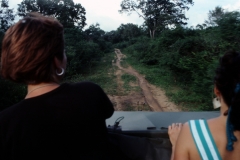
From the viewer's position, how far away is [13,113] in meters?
0.98

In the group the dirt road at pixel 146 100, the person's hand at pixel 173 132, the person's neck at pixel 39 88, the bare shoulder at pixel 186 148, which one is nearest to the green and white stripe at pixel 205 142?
the bare shoulder at pixel 186 148

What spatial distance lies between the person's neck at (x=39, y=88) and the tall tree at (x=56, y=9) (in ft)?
72.4

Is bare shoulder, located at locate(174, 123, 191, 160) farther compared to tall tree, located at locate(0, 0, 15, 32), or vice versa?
tall tree, located at locate(0, 0, 15, 32)

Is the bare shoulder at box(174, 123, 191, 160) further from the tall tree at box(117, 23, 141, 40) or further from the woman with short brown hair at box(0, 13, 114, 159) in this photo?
the tall tree at box(117, 23, 141, 40)

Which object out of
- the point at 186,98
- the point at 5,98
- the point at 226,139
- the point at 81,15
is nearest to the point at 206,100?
the point at 186,98

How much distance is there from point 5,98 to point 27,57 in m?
5.86

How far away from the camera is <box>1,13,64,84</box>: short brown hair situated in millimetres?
1030

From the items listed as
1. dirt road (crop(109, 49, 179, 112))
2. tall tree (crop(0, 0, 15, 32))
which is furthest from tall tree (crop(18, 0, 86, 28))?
dirt road (crop(109, 49, 179, 112))

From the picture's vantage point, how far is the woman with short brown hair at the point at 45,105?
0.98 metres

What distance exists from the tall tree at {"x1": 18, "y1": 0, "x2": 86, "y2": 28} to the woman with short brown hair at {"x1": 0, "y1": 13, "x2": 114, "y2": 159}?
22051mm

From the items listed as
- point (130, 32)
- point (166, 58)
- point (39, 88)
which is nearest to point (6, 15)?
point (166, 58)

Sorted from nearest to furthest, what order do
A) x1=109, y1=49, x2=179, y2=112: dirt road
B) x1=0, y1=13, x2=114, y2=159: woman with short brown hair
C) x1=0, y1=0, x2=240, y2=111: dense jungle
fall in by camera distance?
1. x1=0, y1=13, x2=114, y2=159: woman with short brown hair
2. x1=0, y1=0, x2=240, y2=111: dense jungle
3. x1=109, y1=49, x2=179, y2=112: dirt road

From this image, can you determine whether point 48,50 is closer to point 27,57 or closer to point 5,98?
point 27,57

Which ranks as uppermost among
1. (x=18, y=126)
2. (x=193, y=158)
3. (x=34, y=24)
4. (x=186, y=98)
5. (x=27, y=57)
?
(x=34, y=24)
